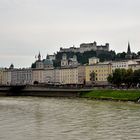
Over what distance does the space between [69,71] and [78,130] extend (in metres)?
155

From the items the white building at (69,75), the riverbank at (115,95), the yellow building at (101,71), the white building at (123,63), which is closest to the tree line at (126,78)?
A: the riverbank at (115,95)

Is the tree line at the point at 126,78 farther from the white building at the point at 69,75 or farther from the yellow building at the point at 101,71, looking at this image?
the white building at the point at 69,75

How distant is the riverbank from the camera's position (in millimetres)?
68912

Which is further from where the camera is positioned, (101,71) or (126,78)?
(101,71)

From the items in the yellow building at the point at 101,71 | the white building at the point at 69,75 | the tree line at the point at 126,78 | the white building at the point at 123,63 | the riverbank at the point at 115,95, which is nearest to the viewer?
the riverbank at the point at 115,95

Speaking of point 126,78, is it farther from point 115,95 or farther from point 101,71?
point 101,71

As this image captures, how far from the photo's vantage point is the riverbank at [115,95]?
68.9 meters

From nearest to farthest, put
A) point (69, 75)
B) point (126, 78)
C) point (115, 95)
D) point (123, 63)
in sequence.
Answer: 1. point (115, 95)
2. point (126, 78)
3. point (123, 63)
4. point (69, 75)

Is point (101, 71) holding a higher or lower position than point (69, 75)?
higher

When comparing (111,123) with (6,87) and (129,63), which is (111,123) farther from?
(129,63)

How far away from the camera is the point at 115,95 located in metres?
75.6

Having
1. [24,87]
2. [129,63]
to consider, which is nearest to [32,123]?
[24,87]

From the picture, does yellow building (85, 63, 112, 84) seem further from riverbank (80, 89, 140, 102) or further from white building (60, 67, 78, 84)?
riverbank (80, 89, 140, 102)

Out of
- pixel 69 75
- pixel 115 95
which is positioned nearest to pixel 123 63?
pixel 69 75
